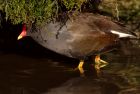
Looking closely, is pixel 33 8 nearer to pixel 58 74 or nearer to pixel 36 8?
pixel 36 8

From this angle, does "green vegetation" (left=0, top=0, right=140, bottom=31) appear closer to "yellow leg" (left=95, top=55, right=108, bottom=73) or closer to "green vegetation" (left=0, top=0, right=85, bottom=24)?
"green vegetation" (left=0, top=0, right=85, bottom=24)

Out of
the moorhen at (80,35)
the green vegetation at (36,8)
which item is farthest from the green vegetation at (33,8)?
the moorhen at (80,35)

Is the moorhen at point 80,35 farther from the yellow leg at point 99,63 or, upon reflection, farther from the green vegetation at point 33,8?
the green vegetation at point 33,8

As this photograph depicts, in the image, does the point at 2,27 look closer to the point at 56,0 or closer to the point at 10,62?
the point at 10,62

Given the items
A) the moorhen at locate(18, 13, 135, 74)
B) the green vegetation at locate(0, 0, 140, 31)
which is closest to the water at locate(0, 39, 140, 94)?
the moorhen at locate(18, 13, 135, 74)

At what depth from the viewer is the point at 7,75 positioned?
6.68 meters

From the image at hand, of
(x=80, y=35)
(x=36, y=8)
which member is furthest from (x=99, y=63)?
(x=36, y=8)

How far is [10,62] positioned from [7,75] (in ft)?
2.04

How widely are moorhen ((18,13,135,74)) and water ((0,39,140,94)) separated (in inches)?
12.6

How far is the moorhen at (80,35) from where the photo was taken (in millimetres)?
6625

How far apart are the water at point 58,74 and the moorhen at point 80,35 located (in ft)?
1.05

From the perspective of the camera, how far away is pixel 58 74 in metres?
6.74

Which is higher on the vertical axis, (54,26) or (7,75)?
(54,26)

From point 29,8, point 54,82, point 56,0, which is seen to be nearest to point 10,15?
point 29,8
